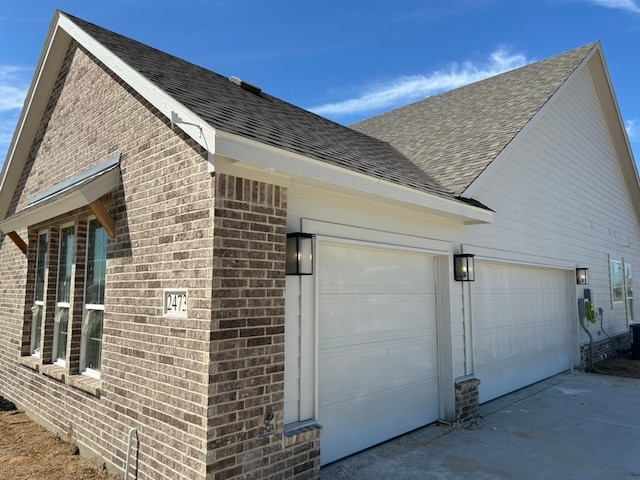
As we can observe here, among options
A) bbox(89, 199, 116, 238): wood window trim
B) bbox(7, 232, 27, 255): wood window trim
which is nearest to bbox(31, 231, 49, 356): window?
bbox(7, 232, 27, 255): wood window trim

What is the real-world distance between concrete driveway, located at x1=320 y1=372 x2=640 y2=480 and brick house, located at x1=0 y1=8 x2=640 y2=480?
0.34 metres

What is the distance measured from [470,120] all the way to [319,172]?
6566 mm

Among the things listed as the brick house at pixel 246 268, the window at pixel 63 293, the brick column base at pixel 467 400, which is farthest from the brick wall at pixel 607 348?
the window at pixel 63 293

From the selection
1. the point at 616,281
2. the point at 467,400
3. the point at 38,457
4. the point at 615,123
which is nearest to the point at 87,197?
the point at 38,457

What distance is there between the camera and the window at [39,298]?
7.16 m

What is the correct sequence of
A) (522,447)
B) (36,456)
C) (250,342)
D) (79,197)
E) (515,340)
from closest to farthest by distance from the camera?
(250,342), (79,197), (36,456), (522,447), (515,340)

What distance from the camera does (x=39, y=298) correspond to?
23.7 feet

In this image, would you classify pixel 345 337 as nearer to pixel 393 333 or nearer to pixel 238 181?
pixel 393 333

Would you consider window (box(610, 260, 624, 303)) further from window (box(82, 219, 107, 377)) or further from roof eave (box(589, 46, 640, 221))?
window (box(82, 219, 107, 377))

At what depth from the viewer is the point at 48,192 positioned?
6.86 metres

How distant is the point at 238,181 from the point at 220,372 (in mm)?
1619

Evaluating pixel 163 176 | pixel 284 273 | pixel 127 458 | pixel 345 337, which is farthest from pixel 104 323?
pixel 345 337

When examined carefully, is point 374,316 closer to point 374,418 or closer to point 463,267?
point 374,418

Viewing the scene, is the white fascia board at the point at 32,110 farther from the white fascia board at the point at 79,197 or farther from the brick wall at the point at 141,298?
the white fascia board at the point at 79,197
